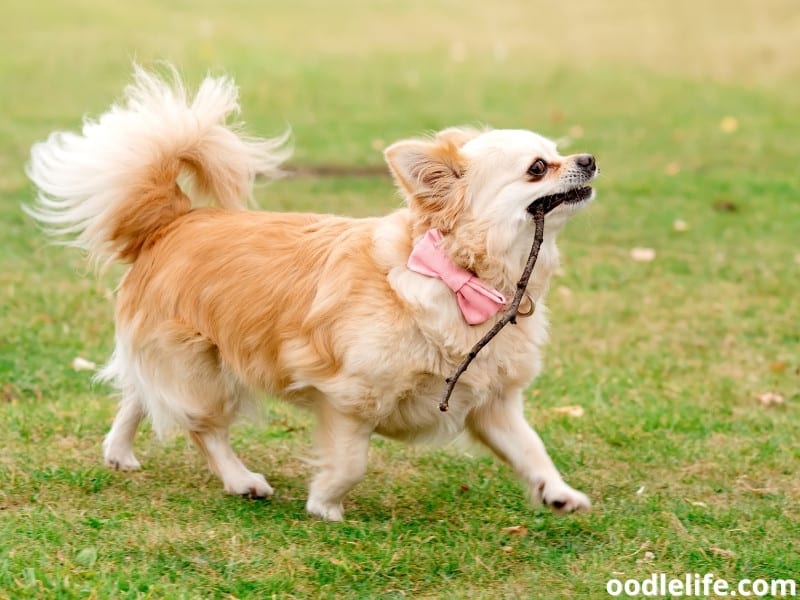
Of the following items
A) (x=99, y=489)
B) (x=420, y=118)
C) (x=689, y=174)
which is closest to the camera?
(x=99, y=489)

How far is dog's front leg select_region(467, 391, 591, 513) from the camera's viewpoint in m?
4.62

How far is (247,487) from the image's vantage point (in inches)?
196

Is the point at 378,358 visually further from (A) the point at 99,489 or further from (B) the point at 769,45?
(B) the point at 769,45

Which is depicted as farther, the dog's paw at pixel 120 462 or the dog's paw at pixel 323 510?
the dog's paw at pixel 120 462

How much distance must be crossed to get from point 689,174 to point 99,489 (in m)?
8.35

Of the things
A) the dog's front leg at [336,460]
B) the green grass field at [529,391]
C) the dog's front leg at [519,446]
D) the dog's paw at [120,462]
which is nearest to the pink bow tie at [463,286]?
the dog's front leg at [519,446]

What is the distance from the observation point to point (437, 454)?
564 centimetres

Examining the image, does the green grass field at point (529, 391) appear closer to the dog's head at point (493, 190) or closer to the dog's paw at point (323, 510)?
the dog's paw at point (323, 510)

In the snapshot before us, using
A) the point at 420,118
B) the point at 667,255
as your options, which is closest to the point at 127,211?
the point at 667,255

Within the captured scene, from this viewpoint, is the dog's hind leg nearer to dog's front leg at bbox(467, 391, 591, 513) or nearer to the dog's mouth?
dog's front leg at bbox(467, 391, 591, 513)

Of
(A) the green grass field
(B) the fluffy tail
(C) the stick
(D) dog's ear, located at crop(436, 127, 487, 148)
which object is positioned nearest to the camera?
(A) the green grass field

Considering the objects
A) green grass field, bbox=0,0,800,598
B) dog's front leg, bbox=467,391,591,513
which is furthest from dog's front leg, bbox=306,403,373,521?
dog's front leg, bbox=467,391,591,513

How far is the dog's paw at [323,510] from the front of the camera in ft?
15.5

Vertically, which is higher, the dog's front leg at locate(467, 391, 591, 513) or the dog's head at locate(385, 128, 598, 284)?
the dog's head at locate(385, 128, 598, 284)
